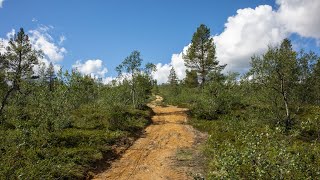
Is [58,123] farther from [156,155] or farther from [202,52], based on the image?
[202,52]

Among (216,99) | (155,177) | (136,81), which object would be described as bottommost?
(155,177)

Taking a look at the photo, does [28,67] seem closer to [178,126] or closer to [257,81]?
[178,126]

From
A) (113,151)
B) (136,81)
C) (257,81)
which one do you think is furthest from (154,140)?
(136,81)

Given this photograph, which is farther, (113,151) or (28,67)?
(28,67)

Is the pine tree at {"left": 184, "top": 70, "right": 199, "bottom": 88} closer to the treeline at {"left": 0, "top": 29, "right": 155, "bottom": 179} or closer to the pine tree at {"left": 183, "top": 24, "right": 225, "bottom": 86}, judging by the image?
the pine tree at {"left": 183, "top": 24, "right": 225, "bottom": 86}

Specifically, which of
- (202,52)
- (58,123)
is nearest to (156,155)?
(58,123)

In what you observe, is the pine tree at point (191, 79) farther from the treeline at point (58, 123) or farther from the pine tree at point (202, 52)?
the treeline at point (58, 123)

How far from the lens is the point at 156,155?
78.6 ft

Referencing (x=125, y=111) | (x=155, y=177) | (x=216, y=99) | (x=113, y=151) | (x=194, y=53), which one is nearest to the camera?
(x=155, y=177)

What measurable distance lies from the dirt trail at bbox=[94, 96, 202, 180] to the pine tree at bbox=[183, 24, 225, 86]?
24.3 meters

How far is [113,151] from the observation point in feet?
81.2

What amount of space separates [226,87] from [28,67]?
88.0ft

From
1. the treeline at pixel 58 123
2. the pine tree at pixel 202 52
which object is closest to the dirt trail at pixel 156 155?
the treeline at pixel 58 123

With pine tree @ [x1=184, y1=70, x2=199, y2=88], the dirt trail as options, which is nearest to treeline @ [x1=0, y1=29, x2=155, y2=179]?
the dirt trail
